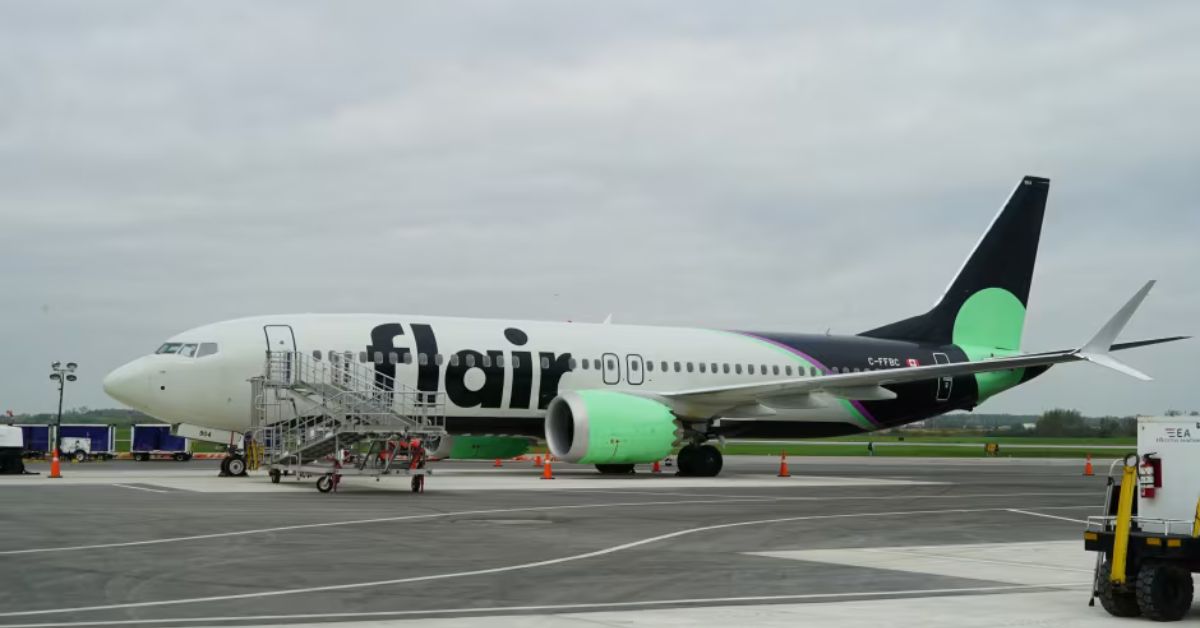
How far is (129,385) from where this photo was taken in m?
30.5

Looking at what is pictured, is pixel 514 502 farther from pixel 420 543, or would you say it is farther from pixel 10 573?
pixel 10 573

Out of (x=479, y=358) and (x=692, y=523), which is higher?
(x=479, y=358)

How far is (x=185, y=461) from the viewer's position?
5206cm

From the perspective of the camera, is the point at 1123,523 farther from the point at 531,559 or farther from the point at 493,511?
the point at 493,511

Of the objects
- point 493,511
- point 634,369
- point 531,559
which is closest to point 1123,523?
point 531,559

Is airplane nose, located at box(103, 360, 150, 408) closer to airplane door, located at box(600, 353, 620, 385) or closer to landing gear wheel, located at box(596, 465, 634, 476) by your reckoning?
airplane door, located at box(600, 353, 620, 385)

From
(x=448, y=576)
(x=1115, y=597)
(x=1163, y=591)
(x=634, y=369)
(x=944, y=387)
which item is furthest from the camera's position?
(x=944, y=387)

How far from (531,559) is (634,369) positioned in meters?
22.4

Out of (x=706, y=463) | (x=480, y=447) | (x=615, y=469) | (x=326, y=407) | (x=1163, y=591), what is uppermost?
(x=326, y=407)

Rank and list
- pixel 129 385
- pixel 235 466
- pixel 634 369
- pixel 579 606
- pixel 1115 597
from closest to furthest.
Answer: pixel 1115 597, pixel 579 606, pixel 129 385, pixel 235 466, pixel 634 369

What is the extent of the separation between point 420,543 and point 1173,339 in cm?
2822

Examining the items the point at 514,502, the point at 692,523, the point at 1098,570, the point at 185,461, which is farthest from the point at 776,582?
the point at 185,461

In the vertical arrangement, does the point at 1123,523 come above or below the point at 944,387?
below

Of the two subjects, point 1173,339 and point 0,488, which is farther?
point 1173,339
